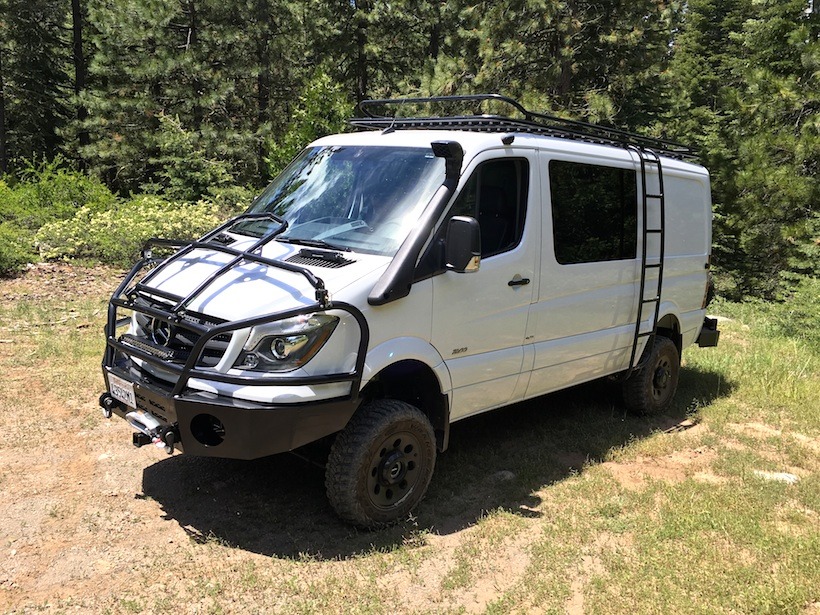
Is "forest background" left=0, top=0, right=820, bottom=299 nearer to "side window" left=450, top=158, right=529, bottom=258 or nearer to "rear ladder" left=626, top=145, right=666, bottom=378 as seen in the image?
"rear ladder" left=626, top=145, right=666, bottom=378

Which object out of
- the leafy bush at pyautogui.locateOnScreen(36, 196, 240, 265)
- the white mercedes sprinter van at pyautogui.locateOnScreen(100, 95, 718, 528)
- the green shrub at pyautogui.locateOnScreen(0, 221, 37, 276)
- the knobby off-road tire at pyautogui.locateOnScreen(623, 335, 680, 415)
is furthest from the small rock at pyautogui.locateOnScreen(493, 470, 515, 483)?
the green shrub at pyautogui.locateOnScreen(0, 221, 37, 276)

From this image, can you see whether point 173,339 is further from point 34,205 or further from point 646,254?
point 34,205

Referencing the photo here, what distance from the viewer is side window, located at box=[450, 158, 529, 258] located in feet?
14.6

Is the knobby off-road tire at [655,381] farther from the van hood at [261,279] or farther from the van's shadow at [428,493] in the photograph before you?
the van hood at [261,279]

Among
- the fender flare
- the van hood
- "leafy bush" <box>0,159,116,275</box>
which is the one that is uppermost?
the van hood

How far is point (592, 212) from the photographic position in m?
5.39

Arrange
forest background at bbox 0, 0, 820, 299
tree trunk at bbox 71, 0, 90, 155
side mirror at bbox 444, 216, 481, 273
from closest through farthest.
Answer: side mirror at bbox 444, 216, 481, 273 → forest background at bbox 0, 0, 820, 299 → tree trunk at bbox 71, 0, 90, 155

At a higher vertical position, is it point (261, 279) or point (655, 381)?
point (261, 279)

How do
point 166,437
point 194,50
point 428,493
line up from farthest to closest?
point 194,50 → point 428,493 → point 166,437

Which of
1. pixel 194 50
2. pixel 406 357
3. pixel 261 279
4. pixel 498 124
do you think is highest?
pixel 194 50

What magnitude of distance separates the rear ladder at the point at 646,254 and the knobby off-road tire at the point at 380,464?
2.59 meters

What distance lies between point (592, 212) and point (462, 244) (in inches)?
70.4

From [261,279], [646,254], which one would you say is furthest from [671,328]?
[261,279]

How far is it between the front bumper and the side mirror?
99cm
